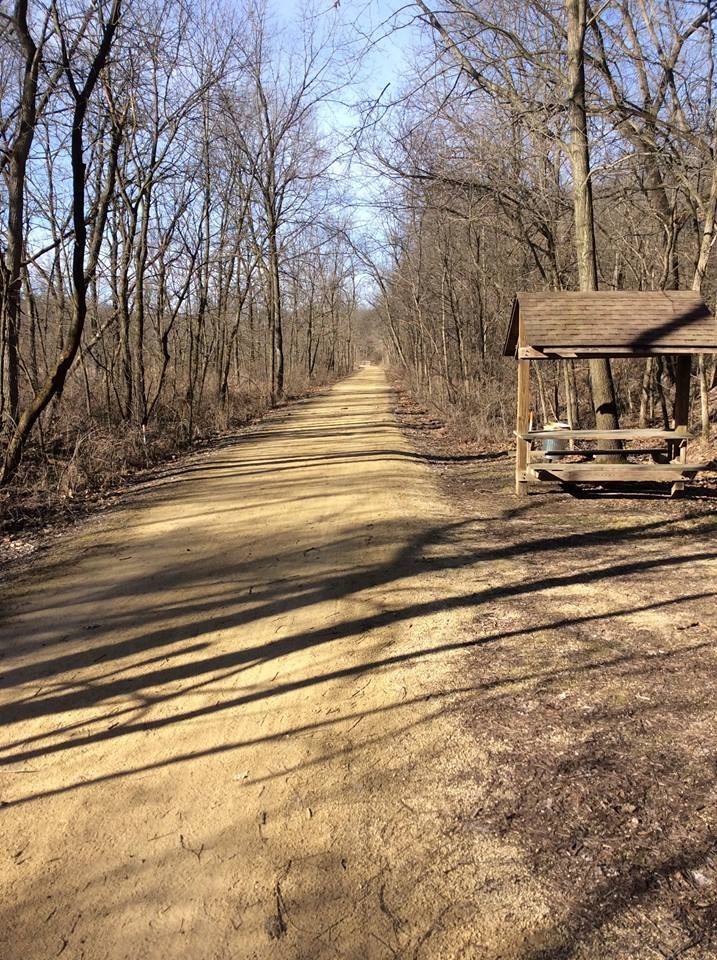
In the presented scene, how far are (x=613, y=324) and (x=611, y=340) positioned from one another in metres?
0.36

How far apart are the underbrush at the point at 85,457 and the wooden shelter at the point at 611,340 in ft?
20.8

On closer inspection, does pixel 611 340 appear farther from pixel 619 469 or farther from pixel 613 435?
pixel 619 469

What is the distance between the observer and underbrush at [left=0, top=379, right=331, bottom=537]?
9.45m

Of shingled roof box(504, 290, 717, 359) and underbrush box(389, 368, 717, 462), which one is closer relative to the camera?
shingled roof box(504, 290, 717, 359)

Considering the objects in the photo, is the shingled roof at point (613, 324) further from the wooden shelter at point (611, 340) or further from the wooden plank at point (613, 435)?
the wooden plank at point (613, 435)

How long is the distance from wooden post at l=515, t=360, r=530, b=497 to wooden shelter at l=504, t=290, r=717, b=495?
1 centimetres

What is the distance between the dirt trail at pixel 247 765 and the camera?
8.32 ft

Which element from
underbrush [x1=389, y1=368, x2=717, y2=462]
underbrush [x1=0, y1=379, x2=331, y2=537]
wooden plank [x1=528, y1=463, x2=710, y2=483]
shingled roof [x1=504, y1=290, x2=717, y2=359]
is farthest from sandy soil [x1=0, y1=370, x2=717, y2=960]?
underbrush [x1=389, y1=368, x2=717, y2=462]

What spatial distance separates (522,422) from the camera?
31.9ft

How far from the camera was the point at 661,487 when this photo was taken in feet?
33.7

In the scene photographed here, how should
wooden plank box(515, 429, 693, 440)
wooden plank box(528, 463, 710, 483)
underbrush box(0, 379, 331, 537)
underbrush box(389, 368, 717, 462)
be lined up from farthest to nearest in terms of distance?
underbrush box(389, 368, 717, 462) < underbrush box(0, 379, 331, 537) < wooden plank box(515, 429, 693, 440) < wooden plank box(528, 463, 710, 483)

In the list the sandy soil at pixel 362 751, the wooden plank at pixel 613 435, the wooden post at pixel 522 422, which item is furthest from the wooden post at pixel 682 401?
the sandy soil at pixel 362 751

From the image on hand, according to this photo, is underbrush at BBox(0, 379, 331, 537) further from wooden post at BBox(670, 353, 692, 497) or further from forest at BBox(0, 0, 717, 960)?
wooden post at BBox(670, 353, 692, 497)

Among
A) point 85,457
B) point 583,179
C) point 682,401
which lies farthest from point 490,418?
point 85,457
